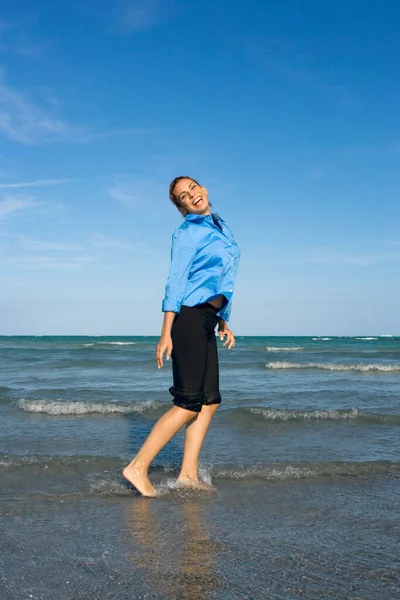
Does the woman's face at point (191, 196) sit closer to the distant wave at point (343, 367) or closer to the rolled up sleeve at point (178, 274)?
the rolled up sleeve at point (178, 274)

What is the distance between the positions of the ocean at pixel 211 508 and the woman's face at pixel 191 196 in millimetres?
1917

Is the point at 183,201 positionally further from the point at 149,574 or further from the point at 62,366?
the point at 62,366

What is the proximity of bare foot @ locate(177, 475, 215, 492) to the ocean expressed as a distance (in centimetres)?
9

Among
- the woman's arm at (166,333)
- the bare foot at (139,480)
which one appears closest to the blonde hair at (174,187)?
the woman's arm at (166,333)

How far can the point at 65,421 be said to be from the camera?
6.70m

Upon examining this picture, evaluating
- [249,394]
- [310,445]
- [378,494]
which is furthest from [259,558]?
[249,394]

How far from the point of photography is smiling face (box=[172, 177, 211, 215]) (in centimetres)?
389

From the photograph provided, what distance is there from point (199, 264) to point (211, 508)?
152 centimetres

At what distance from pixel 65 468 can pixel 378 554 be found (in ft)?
8.63

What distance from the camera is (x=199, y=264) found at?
146 inches

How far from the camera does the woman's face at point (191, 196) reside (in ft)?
12.8

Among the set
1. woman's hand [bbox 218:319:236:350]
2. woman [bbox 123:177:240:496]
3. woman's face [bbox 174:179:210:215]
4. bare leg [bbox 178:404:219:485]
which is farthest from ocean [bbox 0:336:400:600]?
woman's face [bbox 174:179:210:215]

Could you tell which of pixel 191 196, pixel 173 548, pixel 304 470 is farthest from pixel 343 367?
pixel 173 548

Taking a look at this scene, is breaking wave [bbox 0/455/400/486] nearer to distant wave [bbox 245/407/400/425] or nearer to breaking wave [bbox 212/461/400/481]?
breaking wave [bbox 212/461/400/481]
